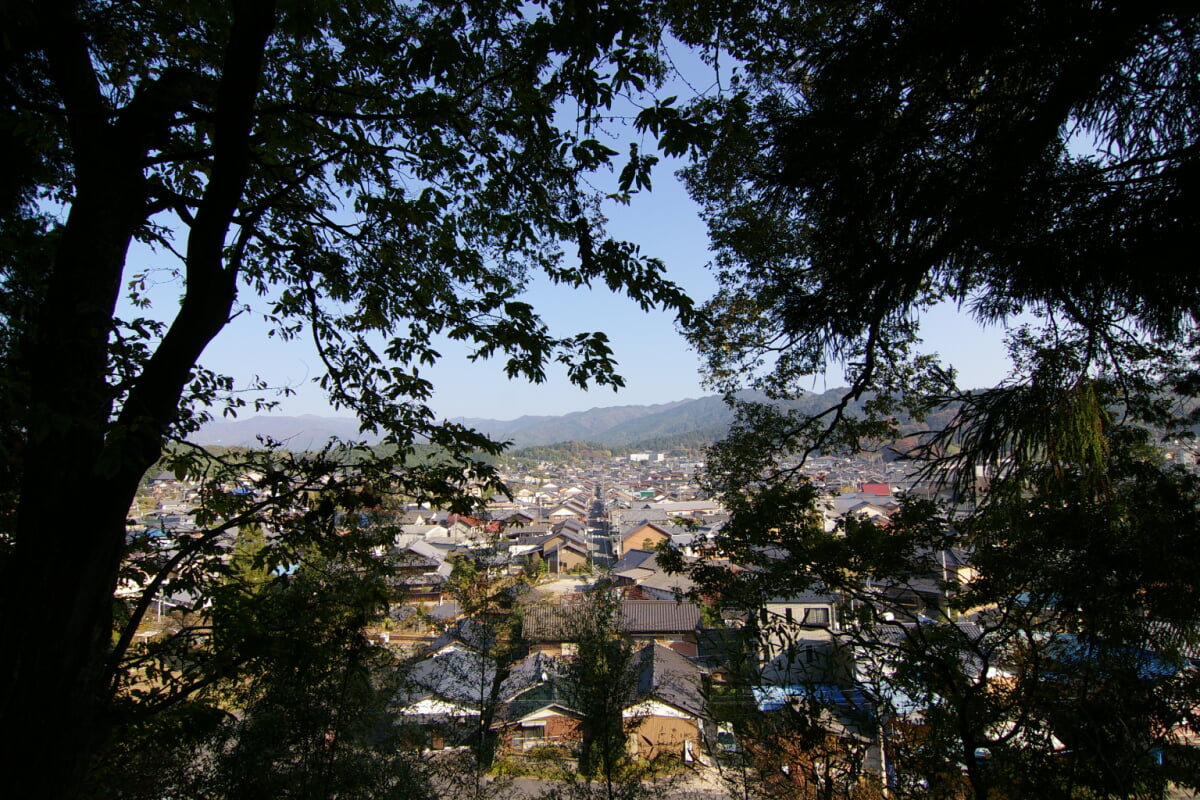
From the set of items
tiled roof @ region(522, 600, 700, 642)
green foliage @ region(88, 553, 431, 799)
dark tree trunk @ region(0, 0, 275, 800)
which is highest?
dark tree trunk @ region(0, 0, 275, 800)

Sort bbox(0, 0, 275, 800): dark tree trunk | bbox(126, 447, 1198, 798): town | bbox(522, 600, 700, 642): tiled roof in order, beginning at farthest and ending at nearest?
bbox(522, 600, 700, 642): tiled roof → bbox(126, 447, 1198, 798): town → bbox(0, 0, 275, 800): dark tree trunk

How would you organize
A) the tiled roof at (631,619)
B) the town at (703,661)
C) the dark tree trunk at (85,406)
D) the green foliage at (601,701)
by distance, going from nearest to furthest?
the dark tree trunk at (85,406) → the town at (703,661) → the green foliage at (601,701) → the tiled roof at (631,619)

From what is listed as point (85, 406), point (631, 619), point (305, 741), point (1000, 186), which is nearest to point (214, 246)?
point (85, 406)

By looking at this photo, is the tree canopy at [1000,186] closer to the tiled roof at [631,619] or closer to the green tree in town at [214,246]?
the green tree in town at [214,246]

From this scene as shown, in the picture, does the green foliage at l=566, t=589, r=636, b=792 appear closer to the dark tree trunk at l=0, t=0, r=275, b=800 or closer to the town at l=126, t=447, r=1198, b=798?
the town at l=126, t=447, r=1198, b=798

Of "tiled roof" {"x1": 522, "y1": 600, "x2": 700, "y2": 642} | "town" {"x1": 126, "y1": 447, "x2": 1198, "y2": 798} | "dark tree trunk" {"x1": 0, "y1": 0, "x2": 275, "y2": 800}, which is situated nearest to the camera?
"dark tree trunk" {"x1": 0, "y1": 0, "x2": 275, "y2": 800}

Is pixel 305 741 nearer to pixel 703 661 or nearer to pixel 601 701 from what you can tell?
pixel 601 701

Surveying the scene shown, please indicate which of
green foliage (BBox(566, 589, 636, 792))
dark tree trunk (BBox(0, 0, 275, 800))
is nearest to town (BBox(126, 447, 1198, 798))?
green foliage (BBox(566, 589, 636, 792))

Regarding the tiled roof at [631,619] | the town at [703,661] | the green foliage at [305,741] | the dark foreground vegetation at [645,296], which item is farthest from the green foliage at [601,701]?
the dark foreground vegetation at [645,296]

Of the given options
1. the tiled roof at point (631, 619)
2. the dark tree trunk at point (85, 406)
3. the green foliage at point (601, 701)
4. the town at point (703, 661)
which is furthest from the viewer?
the tiled roof at point (631, 619)

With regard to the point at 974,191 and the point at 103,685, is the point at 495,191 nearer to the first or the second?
the point at 974,191

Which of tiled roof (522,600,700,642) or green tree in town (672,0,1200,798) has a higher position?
green tree in town (672,0,1200,798)

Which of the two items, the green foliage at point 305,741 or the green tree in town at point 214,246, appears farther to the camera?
the green foliage at point 305,741

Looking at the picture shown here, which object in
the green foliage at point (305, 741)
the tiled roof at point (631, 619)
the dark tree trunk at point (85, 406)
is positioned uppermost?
the dark tree trunk at point (85, 406)
